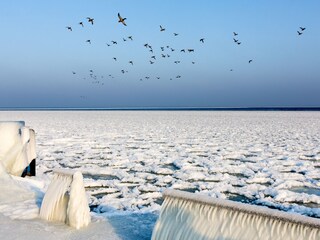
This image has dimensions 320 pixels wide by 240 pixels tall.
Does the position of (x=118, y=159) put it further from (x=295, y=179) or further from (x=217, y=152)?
(x=295, y=179)

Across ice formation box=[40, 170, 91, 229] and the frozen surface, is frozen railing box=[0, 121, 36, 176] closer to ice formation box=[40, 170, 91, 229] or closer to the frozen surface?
the frozen surface

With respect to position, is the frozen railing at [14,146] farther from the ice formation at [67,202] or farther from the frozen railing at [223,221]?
the frozen railing at [223,221]

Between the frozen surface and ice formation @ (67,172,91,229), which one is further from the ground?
ice formation @ (67,172,91,229)

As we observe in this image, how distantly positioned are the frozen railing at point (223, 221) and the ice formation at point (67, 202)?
2.76 ft

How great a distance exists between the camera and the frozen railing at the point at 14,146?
5.25 m

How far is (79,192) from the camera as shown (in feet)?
10.2

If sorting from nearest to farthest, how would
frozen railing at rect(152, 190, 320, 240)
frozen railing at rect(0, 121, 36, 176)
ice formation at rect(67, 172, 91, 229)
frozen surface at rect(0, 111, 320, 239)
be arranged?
frozen railing at rect(152, 190, 320, 240) → ice formation at rect(67, 172, 91, 229) → frozen surface at rect(0, 111, 320, 239) → frozen railing at rect(0, 121, 36, 176)

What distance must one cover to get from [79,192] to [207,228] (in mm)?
1279

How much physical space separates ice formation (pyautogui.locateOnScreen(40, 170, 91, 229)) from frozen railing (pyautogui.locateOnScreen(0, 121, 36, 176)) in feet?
7.14

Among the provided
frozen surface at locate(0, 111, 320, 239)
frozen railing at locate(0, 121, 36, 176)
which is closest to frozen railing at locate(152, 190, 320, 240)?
frozen surface at locate(0, 111, 320, 239)

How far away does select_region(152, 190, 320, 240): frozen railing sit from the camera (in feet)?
6.55

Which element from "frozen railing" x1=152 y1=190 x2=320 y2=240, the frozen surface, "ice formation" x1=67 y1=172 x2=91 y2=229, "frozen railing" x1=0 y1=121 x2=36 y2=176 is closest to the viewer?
"frozen railing" x1=152 y1=190 x2=320 y2=240

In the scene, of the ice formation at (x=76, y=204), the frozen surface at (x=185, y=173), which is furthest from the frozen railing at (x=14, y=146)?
the ice formation at (x=76, y=204)

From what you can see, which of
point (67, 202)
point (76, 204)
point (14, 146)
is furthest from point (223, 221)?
point (14, 146)
